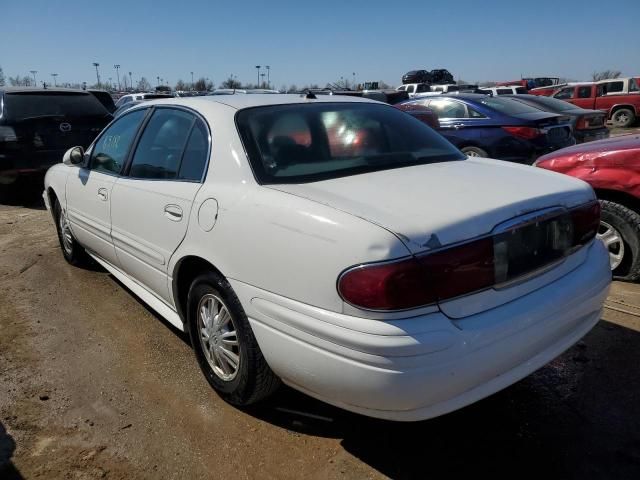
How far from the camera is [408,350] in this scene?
1827 mm

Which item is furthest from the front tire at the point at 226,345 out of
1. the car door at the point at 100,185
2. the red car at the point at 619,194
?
the red car at the point at 619,194

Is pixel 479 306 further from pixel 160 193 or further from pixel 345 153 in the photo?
pixel 160 193

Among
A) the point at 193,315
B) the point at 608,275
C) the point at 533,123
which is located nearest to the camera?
the point at 608,275

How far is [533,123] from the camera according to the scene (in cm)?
809

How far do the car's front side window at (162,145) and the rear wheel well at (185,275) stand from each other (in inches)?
20.2

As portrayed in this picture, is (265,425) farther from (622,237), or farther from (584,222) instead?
(622,237)

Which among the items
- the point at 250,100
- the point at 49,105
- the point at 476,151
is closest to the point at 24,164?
the point at 49,105

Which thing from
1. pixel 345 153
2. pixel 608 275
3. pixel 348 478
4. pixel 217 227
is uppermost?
pixel 345 153

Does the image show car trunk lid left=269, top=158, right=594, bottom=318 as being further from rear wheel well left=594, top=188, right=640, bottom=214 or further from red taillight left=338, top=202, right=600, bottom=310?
rear wheel well left=594, top=188, right=640, bottom=214

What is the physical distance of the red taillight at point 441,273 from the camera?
1.85m

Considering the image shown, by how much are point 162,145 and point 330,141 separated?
1.10 metres

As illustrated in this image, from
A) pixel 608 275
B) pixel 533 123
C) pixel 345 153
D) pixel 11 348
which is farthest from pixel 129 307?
pixel 533 123

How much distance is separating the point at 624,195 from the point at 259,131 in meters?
3.09

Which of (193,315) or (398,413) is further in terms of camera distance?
(193,315)
